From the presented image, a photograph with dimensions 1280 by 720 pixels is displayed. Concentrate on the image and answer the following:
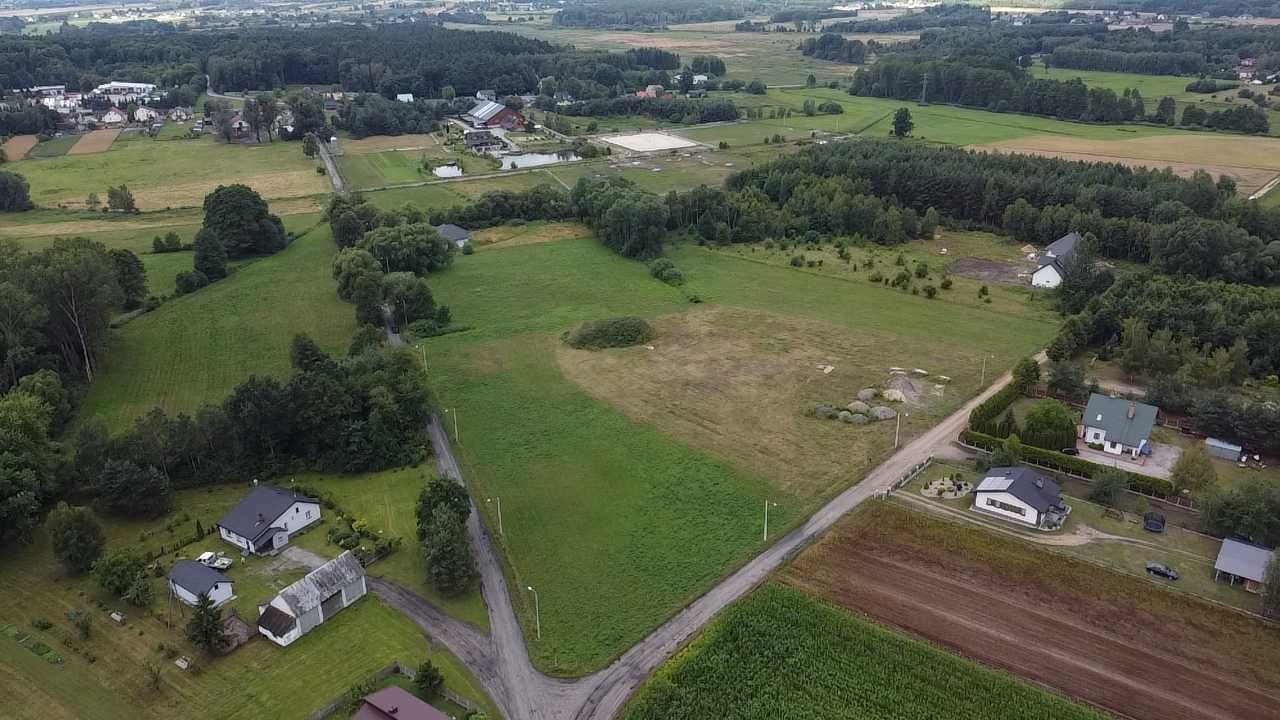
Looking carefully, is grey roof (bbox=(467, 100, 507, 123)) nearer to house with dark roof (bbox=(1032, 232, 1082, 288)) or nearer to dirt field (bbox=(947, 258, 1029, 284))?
dirt field (bbox=(947, 258, 1029, 284))

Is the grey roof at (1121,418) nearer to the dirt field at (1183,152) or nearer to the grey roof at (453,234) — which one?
the grey roof at (453,234)

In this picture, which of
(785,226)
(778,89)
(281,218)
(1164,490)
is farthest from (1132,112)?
(281,218)

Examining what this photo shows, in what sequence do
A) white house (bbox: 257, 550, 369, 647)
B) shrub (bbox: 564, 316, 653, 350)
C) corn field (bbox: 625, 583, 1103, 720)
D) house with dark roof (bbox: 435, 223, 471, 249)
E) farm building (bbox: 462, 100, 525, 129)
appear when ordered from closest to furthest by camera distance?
corn field (bbox: 625, 583, 1103, 720) < white house (bbox: 257, 550, 369, 647) < shrub (bbox: 564, 316, 653, 350) < house with dark roof (bbox: 435, 223, 471, 249) < farm building (bbox: 462, 100, 525, 129)

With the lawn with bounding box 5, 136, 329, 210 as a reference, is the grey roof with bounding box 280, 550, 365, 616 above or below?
below

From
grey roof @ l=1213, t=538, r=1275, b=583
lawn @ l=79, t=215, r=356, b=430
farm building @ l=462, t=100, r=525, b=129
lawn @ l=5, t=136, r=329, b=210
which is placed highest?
farm building @ l=462, t=100, r=525, b=129

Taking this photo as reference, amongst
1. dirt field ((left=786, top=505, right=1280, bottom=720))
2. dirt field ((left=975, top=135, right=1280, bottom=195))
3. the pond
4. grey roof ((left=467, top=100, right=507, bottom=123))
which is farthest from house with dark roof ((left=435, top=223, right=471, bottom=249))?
dirt field ((left=975, top=135, right=1280, bottom=195))

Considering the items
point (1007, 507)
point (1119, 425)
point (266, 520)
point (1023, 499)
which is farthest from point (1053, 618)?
point (266, 520)
